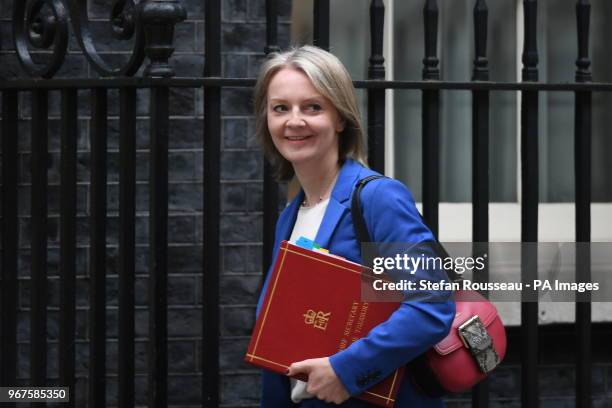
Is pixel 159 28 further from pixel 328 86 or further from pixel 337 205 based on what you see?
pixel 337 205

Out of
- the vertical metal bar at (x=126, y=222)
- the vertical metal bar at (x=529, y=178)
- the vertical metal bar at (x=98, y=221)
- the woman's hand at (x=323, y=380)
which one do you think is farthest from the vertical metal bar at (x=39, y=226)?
the vertical metal bar at (x=529, y=178)

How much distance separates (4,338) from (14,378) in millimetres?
130

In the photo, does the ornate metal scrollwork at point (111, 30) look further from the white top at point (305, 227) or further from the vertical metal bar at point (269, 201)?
the white top at point (305, 227)

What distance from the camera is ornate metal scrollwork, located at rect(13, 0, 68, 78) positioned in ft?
12.7

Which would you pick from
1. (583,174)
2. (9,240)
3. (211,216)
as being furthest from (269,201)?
(583,174)

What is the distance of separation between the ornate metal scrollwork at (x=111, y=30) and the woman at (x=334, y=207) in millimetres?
480

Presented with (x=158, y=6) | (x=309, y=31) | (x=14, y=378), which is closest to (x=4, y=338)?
(x=14, y=378)

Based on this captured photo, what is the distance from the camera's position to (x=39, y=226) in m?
3.98

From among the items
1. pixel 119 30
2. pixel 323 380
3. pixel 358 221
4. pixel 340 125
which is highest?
pixel 119 30

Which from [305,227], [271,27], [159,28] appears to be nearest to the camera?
[305,227]

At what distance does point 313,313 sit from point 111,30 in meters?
1.19

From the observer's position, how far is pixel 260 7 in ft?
17.6

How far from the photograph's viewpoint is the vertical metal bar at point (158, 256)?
3699 millimetres

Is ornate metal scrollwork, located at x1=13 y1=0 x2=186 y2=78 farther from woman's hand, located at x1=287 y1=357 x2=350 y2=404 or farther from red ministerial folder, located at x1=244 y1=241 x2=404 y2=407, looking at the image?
woman's hand, located at x1=287 y1=357 x2=350 y2=404
